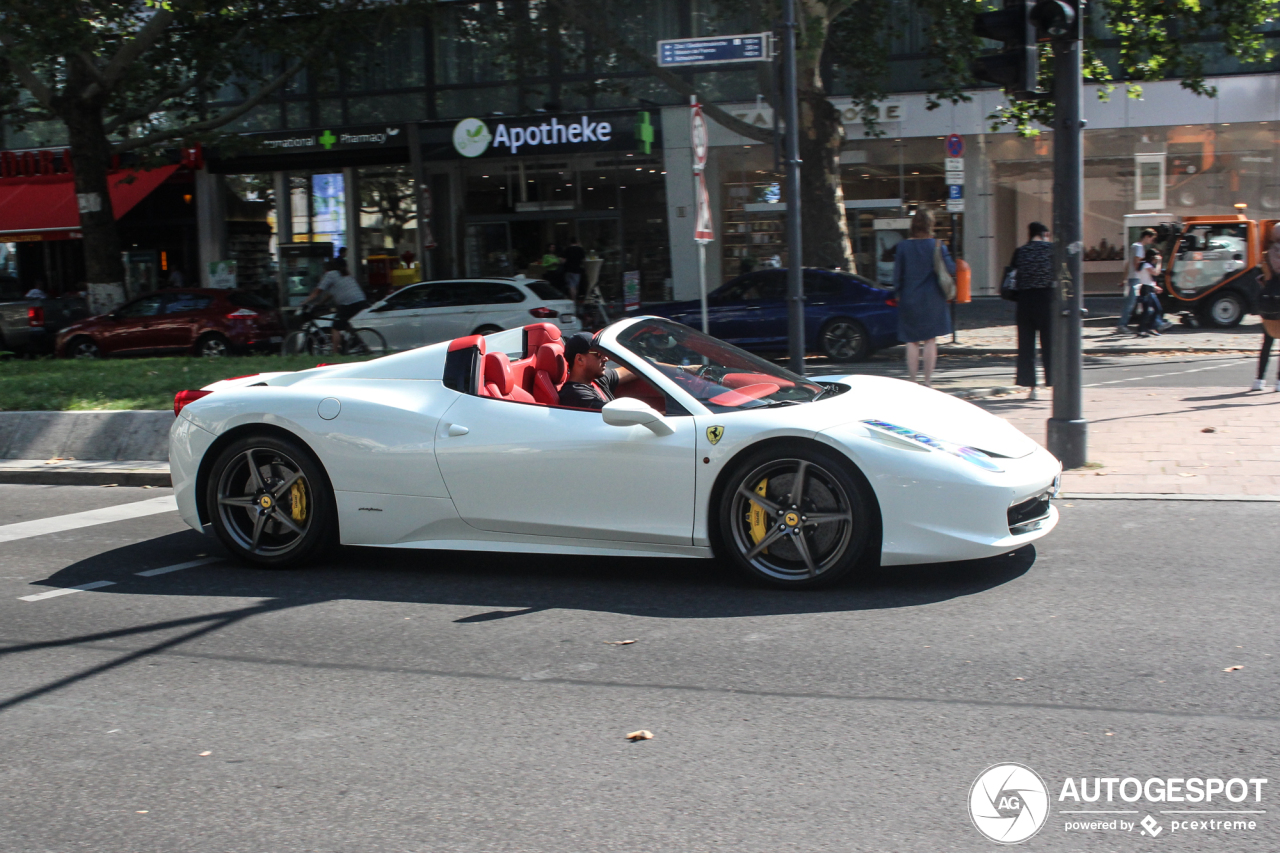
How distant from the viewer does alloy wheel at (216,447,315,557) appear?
6.30 m

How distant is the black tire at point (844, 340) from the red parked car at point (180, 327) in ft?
30.1

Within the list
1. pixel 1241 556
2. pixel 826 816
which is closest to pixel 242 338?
pixel 1241 556

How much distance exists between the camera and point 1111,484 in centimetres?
784

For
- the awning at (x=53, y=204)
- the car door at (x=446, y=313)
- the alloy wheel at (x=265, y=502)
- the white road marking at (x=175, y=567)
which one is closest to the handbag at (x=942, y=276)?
the alloy wheel at (x=265, y=502)

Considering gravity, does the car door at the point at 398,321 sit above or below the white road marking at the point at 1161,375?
above

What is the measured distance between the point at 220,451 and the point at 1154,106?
76.0ft

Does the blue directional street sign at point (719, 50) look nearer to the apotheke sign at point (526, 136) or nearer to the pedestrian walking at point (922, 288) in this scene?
the pedestrian walking at point (922, 288)

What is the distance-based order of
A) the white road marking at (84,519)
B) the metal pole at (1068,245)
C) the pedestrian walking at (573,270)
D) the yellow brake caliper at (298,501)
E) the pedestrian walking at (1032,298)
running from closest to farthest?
the yellow brake caliper at (298,501) < the white road marking at (84,519) < the metal pole at (1068,245) < the pedestrian walking at (1032,298) < the pedestrian walking at (573,270)

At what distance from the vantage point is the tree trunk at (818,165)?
1814 centimetres

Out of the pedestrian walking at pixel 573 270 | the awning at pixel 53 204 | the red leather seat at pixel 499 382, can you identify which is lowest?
the red leather seat at pixel 499 382

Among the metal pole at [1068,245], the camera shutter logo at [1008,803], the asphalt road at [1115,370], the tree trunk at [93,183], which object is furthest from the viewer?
the tree trunk at [93,183]

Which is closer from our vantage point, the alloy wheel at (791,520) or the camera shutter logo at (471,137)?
the alloy wheel at (791,520)

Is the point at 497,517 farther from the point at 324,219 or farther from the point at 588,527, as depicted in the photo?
the point at 324,219

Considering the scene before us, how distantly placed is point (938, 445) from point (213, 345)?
661 inches
